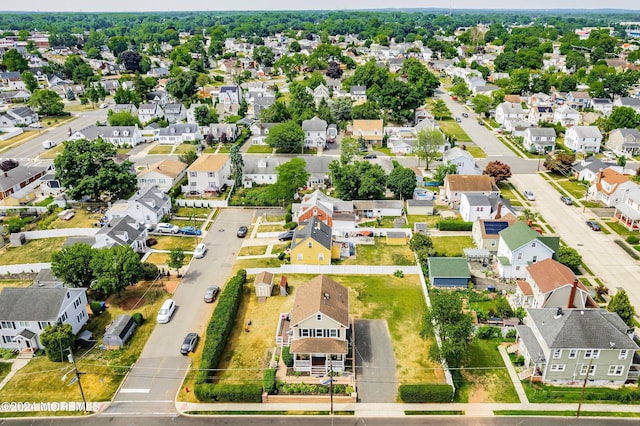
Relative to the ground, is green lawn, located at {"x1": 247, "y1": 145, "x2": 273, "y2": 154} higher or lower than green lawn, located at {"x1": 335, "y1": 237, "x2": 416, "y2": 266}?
higher

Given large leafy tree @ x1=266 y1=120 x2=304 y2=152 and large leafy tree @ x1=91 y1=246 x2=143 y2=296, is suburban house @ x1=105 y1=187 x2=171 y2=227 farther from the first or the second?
large leafy tree @ x1=266 y1=120 x2=304 y2=152

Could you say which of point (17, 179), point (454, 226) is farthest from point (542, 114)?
point (17, 179)

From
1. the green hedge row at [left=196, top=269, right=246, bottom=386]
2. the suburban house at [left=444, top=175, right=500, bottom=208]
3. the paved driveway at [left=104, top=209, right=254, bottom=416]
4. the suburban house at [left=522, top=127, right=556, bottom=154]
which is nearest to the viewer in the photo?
the paved driveway at [left=104, top=209, right=254, bottom=416]

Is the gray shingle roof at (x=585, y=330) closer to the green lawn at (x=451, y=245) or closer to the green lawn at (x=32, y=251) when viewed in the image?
the green lawn at (x=451, y=245)

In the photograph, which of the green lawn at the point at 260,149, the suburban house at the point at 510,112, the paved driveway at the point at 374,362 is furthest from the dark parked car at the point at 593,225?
the green lawn at the point at 260,149

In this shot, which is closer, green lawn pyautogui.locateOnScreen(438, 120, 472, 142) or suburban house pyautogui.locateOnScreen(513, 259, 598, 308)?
suburban house pyautogui.locateOnScreen(513, 259, 598, 308)

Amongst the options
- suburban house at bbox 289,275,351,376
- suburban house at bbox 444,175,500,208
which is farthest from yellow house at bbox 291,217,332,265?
suburban house at bbox 444,175,500,208
